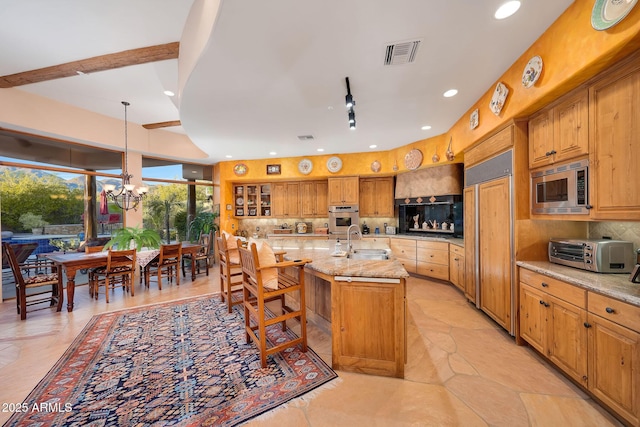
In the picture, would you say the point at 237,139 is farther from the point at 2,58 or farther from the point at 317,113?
the point at 2,58

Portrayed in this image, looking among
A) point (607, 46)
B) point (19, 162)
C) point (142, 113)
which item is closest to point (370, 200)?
point (607, 46)

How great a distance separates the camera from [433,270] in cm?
459

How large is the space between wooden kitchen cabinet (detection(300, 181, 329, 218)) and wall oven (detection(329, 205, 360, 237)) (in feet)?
1.37

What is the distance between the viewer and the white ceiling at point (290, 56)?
170cm

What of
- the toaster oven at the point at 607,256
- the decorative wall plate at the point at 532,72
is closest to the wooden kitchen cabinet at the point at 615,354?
the toaster oven at the point at 607,256

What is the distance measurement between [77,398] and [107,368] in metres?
0.37

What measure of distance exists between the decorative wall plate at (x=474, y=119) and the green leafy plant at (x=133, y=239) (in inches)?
227

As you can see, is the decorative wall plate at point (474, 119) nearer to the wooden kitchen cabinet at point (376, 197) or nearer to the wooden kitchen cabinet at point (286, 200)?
the wooden kitchen cabinet at point (376, 197)

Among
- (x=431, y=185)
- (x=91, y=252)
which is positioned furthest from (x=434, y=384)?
(x=91, y=252)

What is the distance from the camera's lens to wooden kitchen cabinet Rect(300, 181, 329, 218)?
6.29 metres

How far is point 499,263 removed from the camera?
2.69 meters

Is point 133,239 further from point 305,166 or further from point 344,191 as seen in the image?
point 344,191

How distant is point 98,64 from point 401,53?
3646 mm

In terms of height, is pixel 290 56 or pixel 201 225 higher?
pixel 290 56
